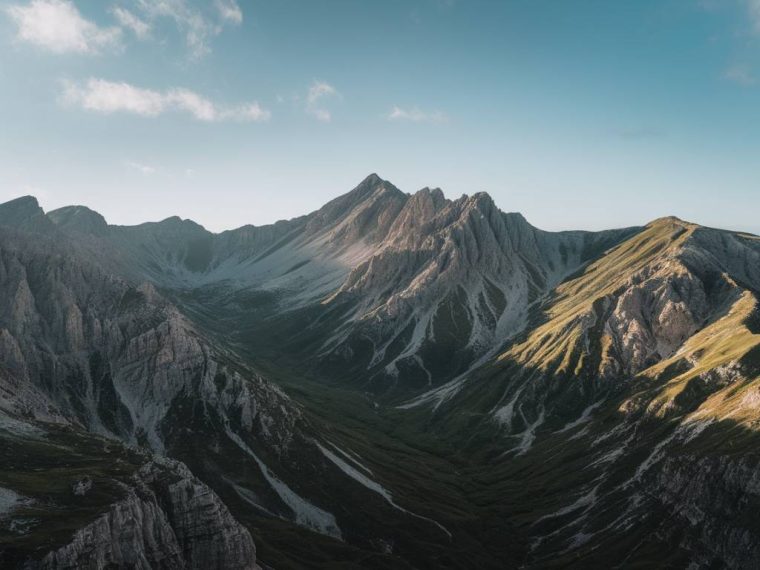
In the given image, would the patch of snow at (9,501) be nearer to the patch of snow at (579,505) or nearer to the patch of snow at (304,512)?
the patch of snow at (304,512)

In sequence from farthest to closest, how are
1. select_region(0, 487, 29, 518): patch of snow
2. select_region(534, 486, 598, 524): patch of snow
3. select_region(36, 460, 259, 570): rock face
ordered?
select_region(534, 486, 598, 524): patch of snow
select_region(36, 460, 259, 570): rock face
select_region(0, 487, 29, 518): patch of snow

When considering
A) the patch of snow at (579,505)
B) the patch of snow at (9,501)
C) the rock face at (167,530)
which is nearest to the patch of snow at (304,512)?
the rock face at (167,530)

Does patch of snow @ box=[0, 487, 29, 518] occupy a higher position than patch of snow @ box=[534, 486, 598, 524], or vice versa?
patch of snow @ box=[0, 487, 29, 518]

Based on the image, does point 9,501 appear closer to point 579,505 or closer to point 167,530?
point 167,530

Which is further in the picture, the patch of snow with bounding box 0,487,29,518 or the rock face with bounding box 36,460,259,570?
the rock face with bounding box 36,460,259,570

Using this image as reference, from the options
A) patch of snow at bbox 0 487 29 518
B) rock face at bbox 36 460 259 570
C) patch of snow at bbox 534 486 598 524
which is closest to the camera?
patch of snow at bbox 0 487 29 518

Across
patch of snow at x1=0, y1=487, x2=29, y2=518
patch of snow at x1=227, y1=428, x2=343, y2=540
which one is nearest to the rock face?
patch of snow at x1=0, y1=487, x2=29, y2=518

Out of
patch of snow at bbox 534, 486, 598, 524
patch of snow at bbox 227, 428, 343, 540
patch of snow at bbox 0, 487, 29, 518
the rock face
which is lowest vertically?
patch of snow at bbox 534, 486, 598, 524

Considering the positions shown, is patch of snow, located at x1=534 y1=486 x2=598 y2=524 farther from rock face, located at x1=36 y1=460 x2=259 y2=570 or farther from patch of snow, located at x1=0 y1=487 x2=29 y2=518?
patch of snow, located at x1=0 y1=487 x2=29 y2=518

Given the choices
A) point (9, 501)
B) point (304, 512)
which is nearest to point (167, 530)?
point (9, 501)
